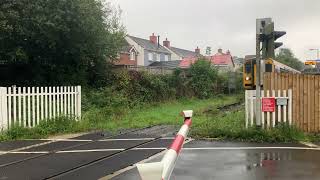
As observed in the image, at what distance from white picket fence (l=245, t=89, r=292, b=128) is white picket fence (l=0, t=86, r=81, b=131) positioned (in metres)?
6.31

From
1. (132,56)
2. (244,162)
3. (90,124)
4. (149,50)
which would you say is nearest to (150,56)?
(149,50)

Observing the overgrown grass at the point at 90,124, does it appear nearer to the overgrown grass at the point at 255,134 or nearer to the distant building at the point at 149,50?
the overgrown grass at the point at 255,134

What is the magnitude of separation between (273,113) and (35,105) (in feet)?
24.7

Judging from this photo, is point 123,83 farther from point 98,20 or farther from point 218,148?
point 218,148

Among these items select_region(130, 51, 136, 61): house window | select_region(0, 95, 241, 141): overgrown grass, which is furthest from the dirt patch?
select_region(130, 51, 136, 61): house window

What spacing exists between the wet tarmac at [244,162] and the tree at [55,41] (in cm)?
1374

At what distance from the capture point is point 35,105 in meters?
14.9

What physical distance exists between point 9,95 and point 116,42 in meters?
17.8

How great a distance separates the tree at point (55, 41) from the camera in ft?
73.3

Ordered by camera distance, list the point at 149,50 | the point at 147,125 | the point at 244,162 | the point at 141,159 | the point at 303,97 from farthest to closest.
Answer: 1. the point at 149,50
2. the point at 147,125
3. the point at 303,97
4. the point at 141,159
5. the point at 244,162

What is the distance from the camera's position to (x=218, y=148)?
35.9 ft

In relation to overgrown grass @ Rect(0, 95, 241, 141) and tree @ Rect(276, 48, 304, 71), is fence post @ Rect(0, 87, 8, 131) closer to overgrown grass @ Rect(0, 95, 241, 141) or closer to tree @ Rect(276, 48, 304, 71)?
overgrown grass @ Rect(0, 95, 241, 141)

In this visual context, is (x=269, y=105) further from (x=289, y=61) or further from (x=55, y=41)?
(x=289, y=61)

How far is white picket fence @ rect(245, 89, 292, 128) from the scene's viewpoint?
1279 centimetres
